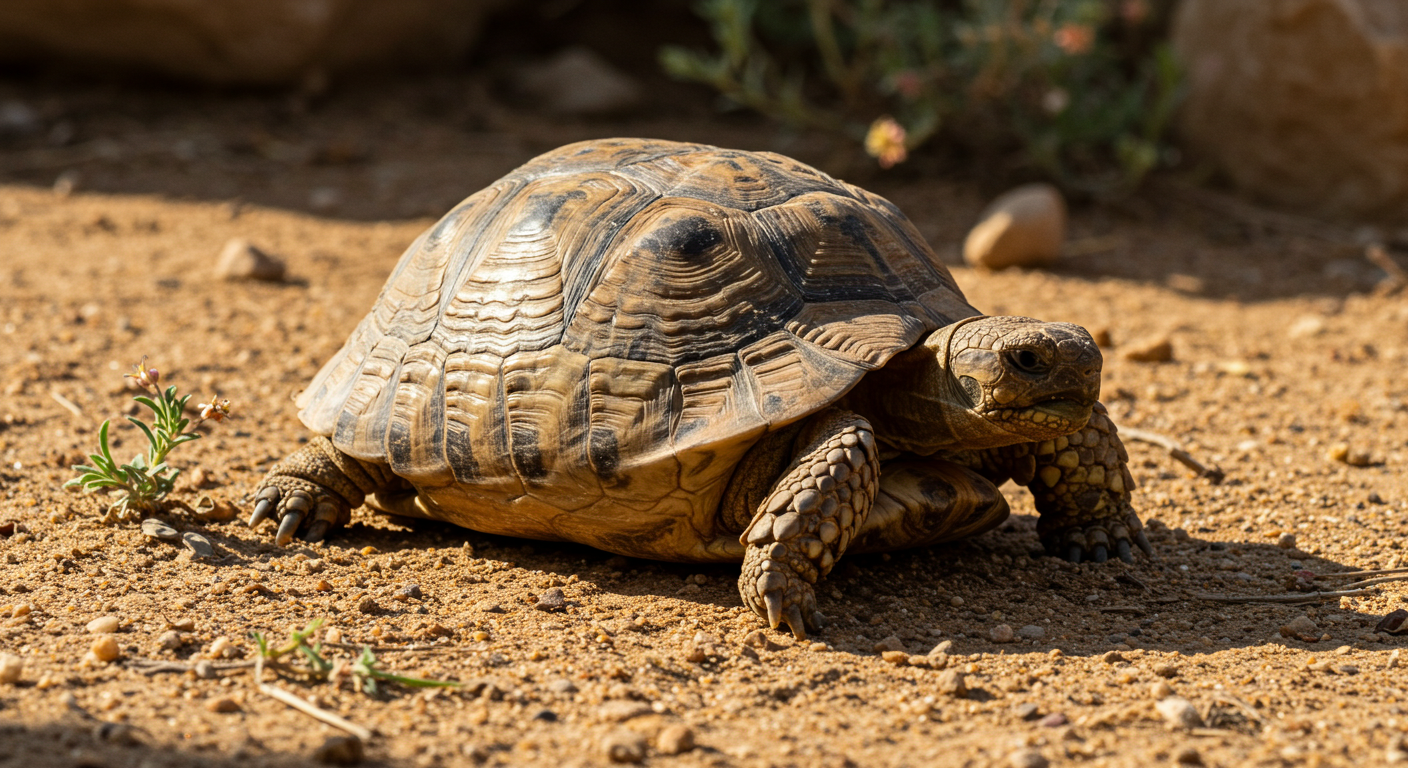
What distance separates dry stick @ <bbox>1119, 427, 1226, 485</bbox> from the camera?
4.16 m

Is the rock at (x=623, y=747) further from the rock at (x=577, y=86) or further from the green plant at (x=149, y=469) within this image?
the rock at (x=577, y=86)

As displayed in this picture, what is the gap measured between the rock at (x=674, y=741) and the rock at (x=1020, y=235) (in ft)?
14.8

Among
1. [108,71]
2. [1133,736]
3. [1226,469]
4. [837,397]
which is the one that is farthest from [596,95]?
[1133,736]

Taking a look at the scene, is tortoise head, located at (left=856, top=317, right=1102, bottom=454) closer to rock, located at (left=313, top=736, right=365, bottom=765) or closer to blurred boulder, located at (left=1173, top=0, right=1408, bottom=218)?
rock, located at (left=313, top=736, right=365, bottom=765)

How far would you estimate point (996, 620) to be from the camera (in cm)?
312

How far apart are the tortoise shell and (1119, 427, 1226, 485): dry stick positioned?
4.05 ft

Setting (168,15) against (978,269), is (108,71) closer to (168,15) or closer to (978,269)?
(168,15)

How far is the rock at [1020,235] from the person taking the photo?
642cm

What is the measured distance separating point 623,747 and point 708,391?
3.24 feet

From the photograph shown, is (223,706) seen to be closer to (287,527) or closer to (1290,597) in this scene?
(287,527)

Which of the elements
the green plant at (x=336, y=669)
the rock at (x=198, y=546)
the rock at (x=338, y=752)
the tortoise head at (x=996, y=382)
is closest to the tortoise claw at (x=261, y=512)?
the rock at (x=198, y=546)

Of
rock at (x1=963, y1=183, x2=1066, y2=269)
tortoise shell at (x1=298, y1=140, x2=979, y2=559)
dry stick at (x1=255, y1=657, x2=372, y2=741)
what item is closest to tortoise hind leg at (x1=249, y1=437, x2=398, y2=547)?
tortoise shell at (x1=298, y1=140, x2=979, y2=559)

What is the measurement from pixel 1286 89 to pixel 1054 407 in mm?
5371

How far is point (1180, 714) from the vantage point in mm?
2508
